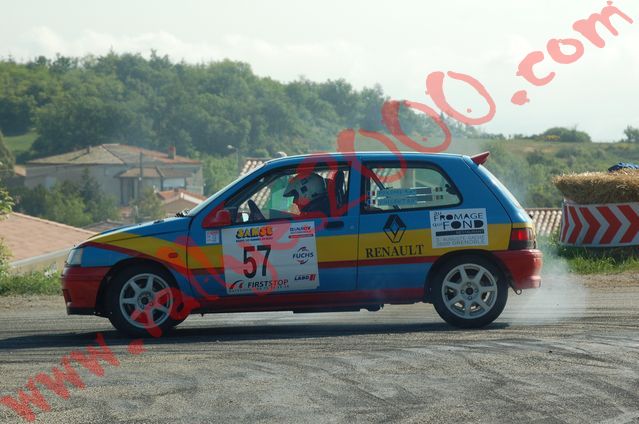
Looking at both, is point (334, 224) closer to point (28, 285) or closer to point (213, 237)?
point (213, 237)

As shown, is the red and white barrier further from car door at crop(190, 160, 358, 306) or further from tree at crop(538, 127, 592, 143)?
tree at crop(538, 127, 592, 143)

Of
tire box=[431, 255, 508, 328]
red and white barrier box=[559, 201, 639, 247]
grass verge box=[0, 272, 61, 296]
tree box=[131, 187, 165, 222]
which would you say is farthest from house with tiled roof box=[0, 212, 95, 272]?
tree box=[131, 187, 165, 222]

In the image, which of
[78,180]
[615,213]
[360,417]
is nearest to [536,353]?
[360,417]

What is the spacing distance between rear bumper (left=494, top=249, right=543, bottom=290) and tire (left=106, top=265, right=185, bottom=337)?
3.11 metres

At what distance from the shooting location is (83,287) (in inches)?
404

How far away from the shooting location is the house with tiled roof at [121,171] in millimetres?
135625

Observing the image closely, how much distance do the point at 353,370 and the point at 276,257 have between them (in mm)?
2413

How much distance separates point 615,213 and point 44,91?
165 meters

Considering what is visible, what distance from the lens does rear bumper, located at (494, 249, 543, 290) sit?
10.1 metres

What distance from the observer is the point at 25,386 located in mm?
7738

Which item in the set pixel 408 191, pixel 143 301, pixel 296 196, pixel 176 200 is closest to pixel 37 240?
pixel 143 301

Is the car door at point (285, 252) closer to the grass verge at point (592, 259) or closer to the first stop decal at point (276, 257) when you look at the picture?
the first stop decal at point (276, 257)

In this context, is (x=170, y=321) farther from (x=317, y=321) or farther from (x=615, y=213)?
(x=615, y=213)

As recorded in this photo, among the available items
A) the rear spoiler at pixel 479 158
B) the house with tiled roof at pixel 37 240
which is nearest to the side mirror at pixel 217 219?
the rear spoiler at pixel 479 158
